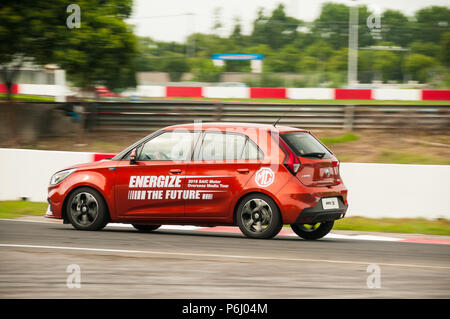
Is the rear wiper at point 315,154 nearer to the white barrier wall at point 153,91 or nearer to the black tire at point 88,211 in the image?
the black tire at point 88,211

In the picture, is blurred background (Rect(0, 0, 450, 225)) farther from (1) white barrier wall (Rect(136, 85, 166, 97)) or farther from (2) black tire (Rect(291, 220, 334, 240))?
(2) black tire (Rect(291, 220, 334, 240))

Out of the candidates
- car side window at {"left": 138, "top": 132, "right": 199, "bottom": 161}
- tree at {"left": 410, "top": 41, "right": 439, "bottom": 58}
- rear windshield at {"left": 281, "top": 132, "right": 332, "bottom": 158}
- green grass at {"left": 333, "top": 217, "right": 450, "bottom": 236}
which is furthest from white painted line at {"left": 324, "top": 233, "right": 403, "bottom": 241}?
tree at {"left": 410, "top": 41, "right": 439, "bottom": 58}

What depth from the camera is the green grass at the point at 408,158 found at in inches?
734

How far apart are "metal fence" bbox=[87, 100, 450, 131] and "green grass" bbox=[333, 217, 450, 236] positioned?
32.5ft

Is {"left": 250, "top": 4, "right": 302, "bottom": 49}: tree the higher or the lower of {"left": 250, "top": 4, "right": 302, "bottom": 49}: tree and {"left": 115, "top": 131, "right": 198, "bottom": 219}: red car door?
the higher

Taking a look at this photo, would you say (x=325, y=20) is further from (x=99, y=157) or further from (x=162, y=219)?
(x=162, y=219)

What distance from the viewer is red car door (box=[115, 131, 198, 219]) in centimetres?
980

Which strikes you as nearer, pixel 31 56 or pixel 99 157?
pixel 99 157

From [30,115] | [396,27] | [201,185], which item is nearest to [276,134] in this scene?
[201,185]

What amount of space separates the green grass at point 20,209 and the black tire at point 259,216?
17.4 feet

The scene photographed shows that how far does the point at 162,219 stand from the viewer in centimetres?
991

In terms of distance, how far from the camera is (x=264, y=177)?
922 centimetres

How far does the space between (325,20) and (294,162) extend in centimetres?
3652

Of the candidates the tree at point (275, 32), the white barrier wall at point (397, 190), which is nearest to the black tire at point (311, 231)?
the white barrier wall at point (397, 190)
